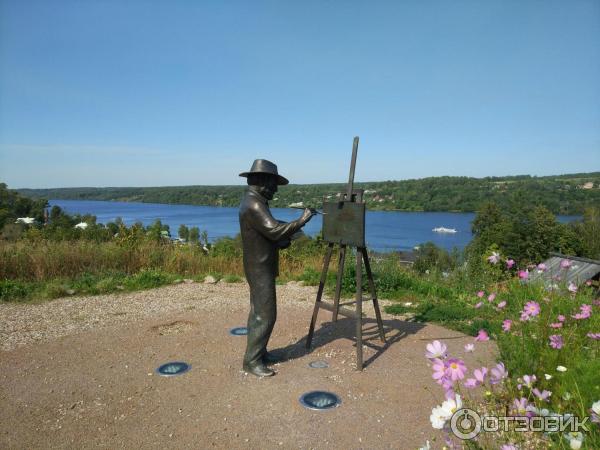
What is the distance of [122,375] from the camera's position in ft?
14.8

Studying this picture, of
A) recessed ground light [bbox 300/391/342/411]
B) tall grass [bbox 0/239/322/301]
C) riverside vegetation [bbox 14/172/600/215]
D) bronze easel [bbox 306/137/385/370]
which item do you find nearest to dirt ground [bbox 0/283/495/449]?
recessed ground light [bbox 300/391/342/411]

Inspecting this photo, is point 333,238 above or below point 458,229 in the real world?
above

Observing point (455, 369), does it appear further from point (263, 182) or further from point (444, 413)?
point (263, 182)

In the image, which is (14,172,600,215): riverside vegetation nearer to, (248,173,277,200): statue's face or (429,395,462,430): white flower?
(248,173,277,200): statue's face

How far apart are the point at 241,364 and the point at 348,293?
157 inches

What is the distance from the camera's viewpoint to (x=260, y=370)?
446 cm

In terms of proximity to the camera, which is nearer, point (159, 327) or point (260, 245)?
point (260, 245)

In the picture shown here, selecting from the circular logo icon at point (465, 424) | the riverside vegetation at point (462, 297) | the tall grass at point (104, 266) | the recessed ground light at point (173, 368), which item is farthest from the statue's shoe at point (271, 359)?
the tall grass at point (104, 266)

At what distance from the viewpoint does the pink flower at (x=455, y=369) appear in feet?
6.14

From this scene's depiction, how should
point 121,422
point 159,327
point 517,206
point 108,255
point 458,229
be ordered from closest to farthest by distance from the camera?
1. point 121,422
2. point 159,327
3. point 108,255
4. point 517,206
5. point 458,229

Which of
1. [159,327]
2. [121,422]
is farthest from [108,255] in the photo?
[121,422]

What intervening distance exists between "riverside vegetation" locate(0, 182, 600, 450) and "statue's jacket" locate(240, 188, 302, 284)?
1.97 meters

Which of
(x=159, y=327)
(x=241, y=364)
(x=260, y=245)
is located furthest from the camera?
(x=159, y=327)

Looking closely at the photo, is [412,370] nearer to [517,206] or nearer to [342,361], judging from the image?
[342,361]
